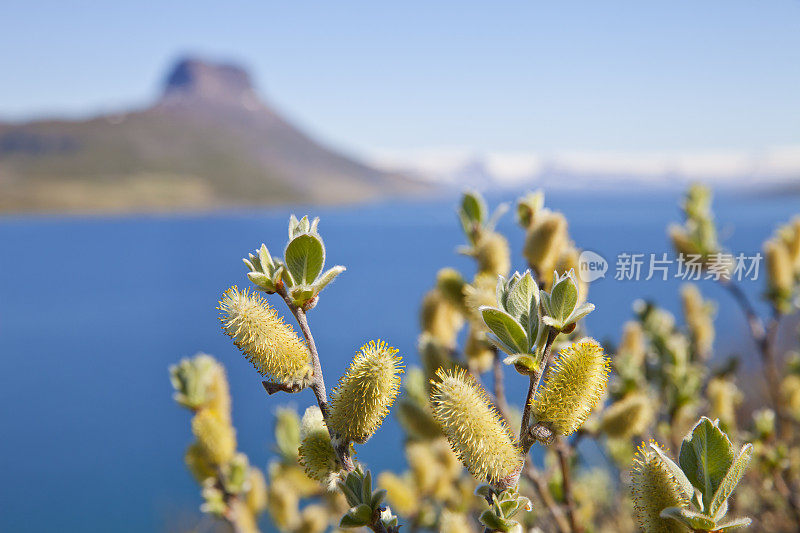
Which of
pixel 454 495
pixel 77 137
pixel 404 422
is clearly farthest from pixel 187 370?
pixel 77 137

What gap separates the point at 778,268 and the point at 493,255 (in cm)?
193

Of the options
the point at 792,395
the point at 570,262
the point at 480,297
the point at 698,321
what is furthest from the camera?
the point at 698,321

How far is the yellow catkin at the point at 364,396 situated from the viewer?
1.02 m

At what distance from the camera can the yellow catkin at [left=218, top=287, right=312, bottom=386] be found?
104 centimetres

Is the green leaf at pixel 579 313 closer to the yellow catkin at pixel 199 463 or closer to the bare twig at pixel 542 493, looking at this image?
the bare twig at pixel 542 493

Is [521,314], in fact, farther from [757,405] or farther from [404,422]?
[757,405]

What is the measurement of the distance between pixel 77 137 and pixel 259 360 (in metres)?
175

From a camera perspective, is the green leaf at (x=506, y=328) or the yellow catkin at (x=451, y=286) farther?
the yellow catkin at (x=451, y=286)

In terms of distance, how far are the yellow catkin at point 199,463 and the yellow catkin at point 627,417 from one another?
136cm

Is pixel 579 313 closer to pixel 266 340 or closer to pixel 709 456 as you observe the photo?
pixel 709 456

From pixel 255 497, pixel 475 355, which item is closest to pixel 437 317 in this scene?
pixel 475 355

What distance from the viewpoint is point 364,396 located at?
40.0 inches
